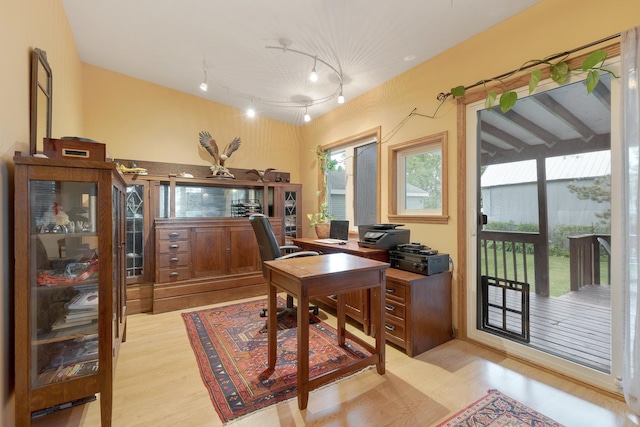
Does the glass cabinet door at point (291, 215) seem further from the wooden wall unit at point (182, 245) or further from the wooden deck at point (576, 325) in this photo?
the wooden deck at point (576, 325)

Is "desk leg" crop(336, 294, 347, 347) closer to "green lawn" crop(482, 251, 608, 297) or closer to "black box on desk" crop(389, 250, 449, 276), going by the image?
"black box on desk" crop(389, 250, 449, 276)

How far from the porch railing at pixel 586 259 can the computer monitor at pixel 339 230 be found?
2164 millimetres

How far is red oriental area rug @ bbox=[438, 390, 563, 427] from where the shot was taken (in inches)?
60.4

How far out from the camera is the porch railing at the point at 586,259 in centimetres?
192

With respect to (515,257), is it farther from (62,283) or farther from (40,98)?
(40,98)

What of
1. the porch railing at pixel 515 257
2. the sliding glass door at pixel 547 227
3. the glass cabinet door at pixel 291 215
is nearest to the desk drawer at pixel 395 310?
the sliding glass door at pixel 547 227

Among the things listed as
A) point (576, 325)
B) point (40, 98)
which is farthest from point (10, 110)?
point (576, 325)

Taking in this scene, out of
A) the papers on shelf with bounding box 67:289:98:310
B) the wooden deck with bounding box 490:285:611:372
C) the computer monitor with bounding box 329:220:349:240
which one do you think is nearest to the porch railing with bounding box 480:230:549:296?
the wooden deck with bounding box 490:285:611:372

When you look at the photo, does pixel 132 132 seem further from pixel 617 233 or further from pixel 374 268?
pixel 617 233

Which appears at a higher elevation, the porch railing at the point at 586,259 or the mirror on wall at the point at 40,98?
the mirror on wall at the point at 40,98

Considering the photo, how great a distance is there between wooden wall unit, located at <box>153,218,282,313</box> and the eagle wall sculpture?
2.49 feet

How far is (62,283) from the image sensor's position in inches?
58.6

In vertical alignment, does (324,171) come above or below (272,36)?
below

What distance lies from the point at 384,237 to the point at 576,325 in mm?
1817
